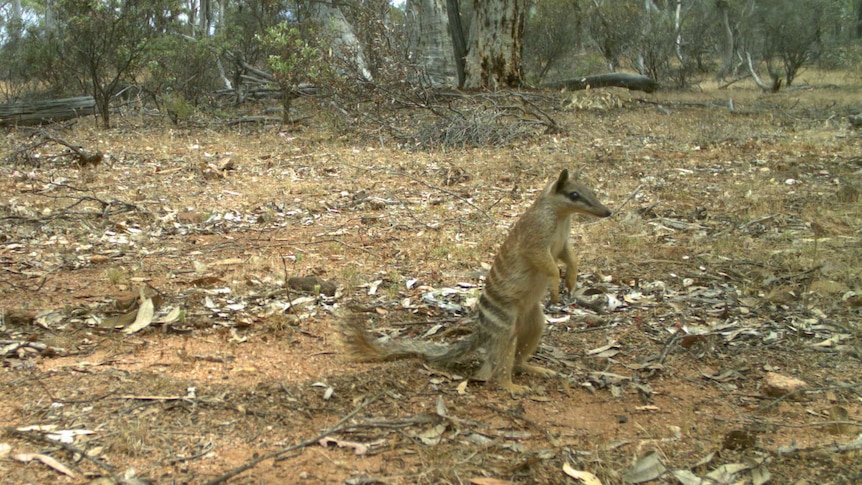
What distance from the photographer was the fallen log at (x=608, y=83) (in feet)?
57.4

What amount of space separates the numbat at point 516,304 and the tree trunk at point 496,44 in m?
11.3

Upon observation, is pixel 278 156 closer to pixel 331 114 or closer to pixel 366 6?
pixel 331 114

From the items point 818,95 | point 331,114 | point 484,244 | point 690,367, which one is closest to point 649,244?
point 484,244

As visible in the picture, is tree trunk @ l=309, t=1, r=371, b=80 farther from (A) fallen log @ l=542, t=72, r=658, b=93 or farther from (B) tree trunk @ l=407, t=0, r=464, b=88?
(A) fallen log @ l=542, t=72, r=658, b=93

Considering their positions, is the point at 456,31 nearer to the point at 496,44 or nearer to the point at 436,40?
the point at 436,40

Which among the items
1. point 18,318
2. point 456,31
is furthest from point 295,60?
A: point 18,318

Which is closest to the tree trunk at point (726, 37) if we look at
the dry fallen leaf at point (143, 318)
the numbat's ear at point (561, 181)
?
the numbat's ear at point (561, 181)

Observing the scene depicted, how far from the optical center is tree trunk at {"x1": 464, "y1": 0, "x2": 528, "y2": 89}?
1528 centimetres

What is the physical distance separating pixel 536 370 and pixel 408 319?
1.12 meters

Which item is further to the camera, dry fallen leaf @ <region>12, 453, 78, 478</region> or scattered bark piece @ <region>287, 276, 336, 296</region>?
scattered bark piece @ <region>287, 276, 336, 296</region>

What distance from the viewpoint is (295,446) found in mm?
3232

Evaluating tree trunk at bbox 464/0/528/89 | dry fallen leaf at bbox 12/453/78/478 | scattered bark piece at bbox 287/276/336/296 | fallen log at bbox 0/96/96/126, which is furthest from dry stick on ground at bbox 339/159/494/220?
fallen log at bbox 0/96/96/126

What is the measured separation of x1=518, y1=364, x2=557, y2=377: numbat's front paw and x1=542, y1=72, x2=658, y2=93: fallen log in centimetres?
1380

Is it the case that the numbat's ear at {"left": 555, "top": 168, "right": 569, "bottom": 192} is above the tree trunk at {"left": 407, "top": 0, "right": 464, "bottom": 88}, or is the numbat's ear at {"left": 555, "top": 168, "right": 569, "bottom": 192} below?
below
